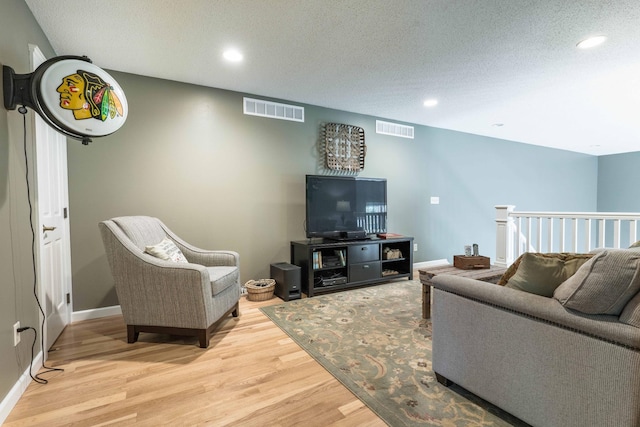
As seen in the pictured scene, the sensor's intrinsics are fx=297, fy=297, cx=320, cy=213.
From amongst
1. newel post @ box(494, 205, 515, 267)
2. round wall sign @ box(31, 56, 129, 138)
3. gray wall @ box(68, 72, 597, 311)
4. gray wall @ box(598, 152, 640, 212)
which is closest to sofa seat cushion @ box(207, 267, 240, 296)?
gray wall @ box(68, 72, 597, 311)

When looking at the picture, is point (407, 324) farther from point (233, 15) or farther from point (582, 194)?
point (582, 194)

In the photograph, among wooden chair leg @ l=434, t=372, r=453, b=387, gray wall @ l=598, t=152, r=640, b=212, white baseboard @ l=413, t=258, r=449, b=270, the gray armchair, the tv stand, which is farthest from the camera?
gray wall @ l=598, t=152, r=640, b=212

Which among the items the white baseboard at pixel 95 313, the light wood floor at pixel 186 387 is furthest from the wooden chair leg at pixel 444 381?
the white baseboard at pixel 95 313

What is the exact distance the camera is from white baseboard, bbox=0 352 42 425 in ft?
4.80

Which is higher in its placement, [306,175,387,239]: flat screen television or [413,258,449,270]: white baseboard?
[306,175,387,239]: flat screen television

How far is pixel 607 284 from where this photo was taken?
42.9 inches

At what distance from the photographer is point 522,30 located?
2211mm

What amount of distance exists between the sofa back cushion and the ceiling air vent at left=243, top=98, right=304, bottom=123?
65.3 inches

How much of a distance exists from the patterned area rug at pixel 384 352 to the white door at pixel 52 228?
1.67 m

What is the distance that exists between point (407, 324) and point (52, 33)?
3682 millimetres

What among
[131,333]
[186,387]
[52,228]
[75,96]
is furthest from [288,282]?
[75,96]

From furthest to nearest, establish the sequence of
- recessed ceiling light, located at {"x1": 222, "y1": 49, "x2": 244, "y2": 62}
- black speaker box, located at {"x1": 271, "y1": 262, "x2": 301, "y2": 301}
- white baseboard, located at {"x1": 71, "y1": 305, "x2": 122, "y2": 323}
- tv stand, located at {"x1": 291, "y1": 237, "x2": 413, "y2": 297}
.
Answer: tv stand, located at {"x1": 291, "y1": 237, "x2": 413, "y2": 297}, black speaker box, located at {"x1": 271, "y1": 262, "x2": 301, "y2": 301}, white baseboard, located at {"x1": 71, "y1": 305, "x2": 122, "y2": 323}, recessed ceiling light, located at {"x1": 222, "y1": 49, "x2": 244, "y2": 62}

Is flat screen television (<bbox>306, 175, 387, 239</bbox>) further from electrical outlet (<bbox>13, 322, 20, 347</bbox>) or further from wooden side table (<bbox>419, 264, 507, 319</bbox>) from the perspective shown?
electrical outlet (<bbox>13, 322, 20, 347</bbox>)

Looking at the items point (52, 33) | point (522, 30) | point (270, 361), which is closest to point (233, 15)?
point (52, 33)
